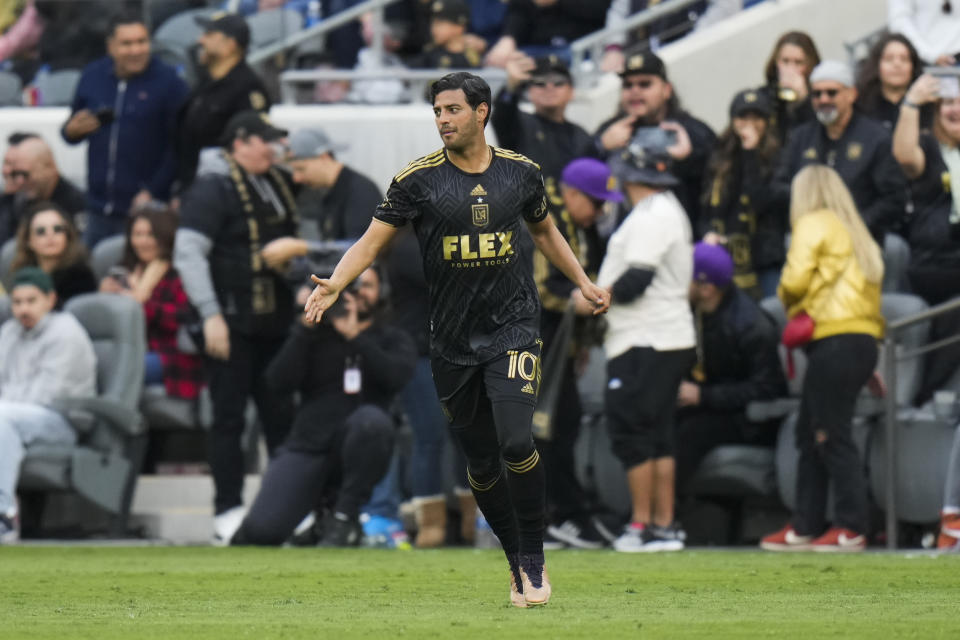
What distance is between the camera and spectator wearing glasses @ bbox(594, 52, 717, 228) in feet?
42.9

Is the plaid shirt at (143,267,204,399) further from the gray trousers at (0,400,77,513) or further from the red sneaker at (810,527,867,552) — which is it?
the red sneaker at (810,527,867,552)

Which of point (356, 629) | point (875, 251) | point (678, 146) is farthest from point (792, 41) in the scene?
point (356, 629)

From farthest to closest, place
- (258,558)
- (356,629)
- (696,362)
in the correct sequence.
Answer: (696,362), (258,558), (356,629)

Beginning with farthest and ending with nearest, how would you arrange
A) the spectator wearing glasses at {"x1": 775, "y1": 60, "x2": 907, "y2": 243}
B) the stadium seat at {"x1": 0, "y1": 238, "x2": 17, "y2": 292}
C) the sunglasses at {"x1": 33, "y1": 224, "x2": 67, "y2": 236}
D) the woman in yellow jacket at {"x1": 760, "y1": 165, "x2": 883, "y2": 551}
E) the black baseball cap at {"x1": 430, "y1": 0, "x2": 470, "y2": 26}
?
the black baseball cap at {"x1": 430, "y1": 0, "x2": 470, "y2": 26} < the stadium seat at {"x1": 0, "y1": 238, "x2": 17, "y2": 292} < the sunglasses at {"x1": 33, "y1": 224, "x2": 67, "y2": 236} < the spectator wearing glasses at {"x1": 775, "y1": 60, "x2": 907, "y2": 243} < the woman in yellow jacket at {"x1": 760, "y1": 165, "x2": 883, "y2": 551}

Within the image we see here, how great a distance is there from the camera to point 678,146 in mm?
12992

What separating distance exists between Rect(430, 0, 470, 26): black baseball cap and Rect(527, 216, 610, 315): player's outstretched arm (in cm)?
746

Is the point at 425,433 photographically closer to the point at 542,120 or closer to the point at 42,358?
the point at 542,120

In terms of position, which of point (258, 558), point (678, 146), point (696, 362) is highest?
point (678, 146)

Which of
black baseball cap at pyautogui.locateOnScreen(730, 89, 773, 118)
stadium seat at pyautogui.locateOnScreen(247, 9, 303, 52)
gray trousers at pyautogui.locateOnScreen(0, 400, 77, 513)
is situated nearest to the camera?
gray trousers at pyautogui.locateOnScreen(0, 400, 77, 513)

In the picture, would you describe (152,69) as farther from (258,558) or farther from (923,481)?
(923,481)

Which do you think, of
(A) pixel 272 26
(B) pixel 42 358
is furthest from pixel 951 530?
(A) pixel 272 26

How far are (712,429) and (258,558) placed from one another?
9.98 feet

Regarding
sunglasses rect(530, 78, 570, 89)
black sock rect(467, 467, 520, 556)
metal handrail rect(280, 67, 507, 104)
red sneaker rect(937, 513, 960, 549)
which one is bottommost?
red sneaker rect(937, 513, 960, 549)

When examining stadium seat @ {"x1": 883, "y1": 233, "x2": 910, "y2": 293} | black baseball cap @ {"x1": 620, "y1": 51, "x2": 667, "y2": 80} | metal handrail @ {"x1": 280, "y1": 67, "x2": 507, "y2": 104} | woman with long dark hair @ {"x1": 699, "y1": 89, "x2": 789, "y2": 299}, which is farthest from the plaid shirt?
stadium seat @ {"x1": 883, "y1": 233, "x2": 910, "y2": 293}
